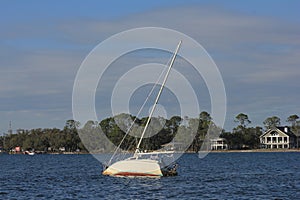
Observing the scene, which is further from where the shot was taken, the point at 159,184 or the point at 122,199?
the point at 159,184

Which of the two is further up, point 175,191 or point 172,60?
point 172,60

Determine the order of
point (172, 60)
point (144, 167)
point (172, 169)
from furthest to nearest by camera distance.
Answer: point (172, 60), point (172, 169), point (144, 167)

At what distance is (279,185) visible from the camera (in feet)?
237

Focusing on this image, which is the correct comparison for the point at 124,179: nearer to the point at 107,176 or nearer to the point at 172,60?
the point at 107,176

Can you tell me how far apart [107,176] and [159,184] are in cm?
1624

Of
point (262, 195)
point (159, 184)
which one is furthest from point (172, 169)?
point (262, 195)

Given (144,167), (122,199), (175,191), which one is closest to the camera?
(122,199)

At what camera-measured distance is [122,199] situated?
197ft

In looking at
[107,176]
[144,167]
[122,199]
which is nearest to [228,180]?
[144,167]

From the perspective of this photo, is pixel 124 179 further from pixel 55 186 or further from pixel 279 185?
pixel 279 185

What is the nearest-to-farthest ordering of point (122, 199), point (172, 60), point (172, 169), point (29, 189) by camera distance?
point (122, 199), point (29, 189), point (172, 169), point (172, 60)

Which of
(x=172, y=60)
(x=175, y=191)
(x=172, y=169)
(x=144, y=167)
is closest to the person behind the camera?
(x=175, y=191)

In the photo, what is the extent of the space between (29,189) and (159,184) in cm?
1367

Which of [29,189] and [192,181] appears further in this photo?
[192,181]
